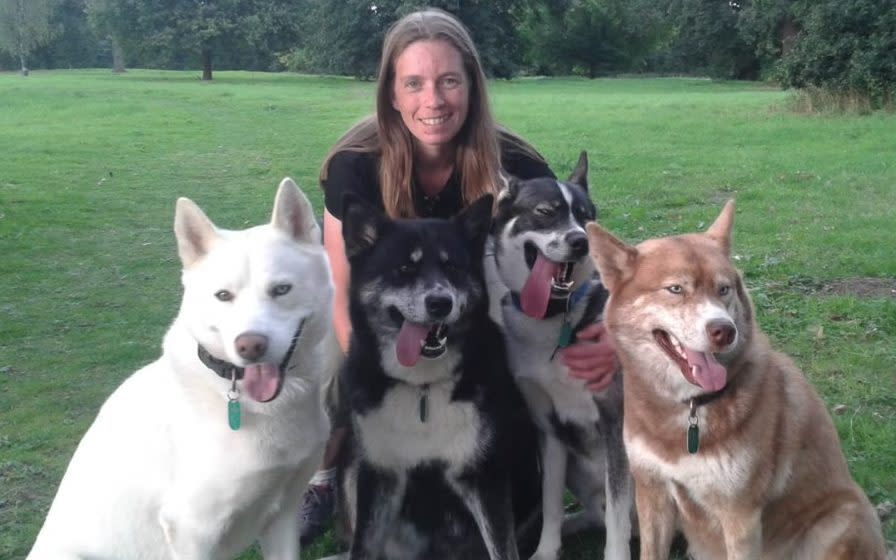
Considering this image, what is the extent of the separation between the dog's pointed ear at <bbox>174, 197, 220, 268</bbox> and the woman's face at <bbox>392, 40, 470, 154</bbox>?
160 centimetres

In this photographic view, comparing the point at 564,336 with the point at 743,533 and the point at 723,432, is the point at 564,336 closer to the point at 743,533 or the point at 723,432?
the point at 723,432

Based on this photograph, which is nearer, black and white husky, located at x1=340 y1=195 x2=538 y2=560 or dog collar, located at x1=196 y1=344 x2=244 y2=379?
dog collar, located at x1=196 y1=344 x2=244 y2=379

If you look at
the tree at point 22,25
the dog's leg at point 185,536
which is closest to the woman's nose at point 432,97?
the dog's leg at point 185,536

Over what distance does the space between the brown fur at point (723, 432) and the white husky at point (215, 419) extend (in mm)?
1095

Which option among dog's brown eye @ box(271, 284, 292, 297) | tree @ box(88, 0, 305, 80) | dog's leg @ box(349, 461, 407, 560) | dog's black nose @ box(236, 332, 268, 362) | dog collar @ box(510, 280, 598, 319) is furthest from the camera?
tree @ box(88, 0, 305, 80)

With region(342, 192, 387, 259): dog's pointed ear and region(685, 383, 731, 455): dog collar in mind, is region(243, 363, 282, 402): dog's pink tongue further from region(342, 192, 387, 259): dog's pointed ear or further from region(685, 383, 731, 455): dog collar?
region(685, 383, 731, 455): dog collar

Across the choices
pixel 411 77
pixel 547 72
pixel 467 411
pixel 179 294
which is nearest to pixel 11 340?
pixel 179 294

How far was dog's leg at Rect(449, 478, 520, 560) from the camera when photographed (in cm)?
Answer: 344

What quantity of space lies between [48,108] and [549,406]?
2531 cm

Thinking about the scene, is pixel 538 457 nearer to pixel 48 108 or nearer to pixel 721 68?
pixel 48 108

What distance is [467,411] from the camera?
3.44 m

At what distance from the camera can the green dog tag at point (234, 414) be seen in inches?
111

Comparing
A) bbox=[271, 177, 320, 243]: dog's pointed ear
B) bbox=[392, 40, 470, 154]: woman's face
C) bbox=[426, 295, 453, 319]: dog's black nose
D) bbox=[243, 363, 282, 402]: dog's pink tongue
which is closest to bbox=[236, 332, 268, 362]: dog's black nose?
bbox=[243, 363, 282, 402]: dog's pink tongue

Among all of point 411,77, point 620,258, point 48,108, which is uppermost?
point 411,77
